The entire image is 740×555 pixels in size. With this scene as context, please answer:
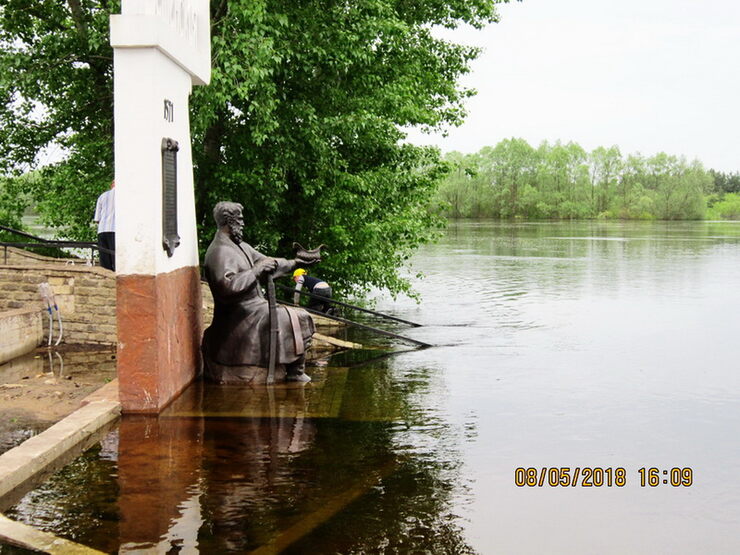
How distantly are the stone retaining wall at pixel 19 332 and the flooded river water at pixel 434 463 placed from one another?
366 centimetres

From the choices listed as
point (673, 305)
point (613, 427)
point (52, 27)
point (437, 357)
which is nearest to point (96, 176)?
point (52, 27)

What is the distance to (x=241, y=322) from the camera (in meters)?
9.99

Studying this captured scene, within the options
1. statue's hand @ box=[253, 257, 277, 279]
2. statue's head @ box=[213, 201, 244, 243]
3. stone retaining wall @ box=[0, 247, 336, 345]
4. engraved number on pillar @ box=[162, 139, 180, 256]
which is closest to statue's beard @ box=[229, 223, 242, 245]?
statue's head @ box=[213, 201, 244, 243]

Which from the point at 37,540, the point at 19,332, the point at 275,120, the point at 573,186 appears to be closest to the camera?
the point at 37,540

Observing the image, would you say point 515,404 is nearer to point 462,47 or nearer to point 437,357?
point 437,357

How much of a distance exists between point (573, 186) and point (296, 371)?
4866 inches

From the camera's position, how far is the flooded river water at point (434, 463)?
569cm

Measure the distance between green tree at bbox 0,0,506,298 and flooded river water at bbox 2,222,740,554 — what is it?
472cm

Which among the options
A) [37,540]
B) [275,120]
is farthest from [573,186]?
[37,540]

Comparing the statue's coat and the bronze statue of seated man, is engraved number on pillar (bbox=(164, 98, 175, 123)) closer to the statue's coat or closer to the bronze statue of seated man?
the bronze statue of seated man

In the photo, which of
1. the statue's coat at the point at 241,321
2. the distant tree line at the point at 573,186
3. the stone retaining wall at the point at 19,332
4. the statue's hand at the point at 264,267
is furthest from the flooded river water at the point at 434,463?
the distant tree line at the point at 573,186

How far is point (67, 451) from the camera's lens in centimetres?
722

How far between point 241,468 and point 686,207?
123 metres

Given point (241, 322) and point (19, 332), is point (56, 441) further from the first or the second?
point (19, 332)
